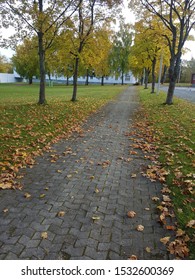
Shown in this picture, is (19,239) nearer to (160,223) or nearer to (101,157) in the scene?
(160,223)

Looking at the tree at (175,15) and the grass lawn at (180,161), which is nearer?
the grass lawn at (180,161)

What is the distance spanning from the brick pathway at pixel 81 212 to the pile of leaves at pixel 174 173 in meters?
0.18

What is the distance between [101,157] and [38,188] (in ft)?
7.51

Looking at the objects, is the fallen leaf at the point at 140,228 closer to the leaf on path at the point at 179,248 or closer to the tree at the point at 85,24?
the leaf on path at the point at 179,248

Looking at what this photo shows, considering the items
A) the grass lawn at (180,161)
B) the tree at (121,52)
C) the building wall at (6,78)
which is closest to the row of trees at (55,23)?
the grass lawn at (180,161)

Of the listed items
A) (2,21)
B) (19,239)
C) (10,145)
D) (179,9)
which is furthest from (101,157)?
(179,9)

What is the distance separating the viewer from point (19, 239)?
309 centimetres

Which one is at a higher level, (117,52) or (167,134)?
(117,52)

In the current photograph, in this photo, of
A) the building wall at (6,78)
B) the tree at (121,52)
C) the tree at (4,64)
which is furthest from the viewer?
the tree at (4,64)

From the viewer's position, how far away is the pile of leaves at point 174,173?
10.4 feet

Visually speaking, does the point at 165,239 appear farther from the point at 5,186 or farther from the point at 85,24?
the point at 85,24

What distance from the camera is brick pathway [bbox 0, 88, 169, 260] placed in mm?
2955

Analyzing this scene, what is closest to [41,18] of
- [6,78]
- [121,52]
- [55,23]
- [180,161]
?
[55,23]

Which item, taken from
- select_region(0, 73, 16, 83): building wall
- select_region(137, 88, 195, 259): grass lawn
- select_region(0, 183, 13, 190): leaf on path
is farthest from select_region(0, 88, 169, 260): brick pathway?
select_region(0, 73, 16, 83): building wall
